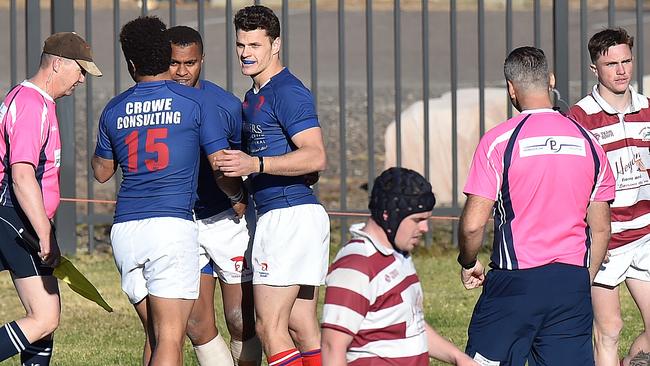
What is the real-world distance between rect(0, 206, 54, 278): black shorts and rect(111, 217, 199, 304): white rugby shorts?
2.42ft

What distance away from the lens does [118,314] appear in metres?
9.94

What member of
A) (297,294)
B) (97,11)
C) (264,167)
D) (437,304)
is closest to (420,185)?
(264,167)

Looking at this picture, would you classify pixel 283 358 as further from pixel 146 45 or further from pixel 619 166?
pixel 619 166

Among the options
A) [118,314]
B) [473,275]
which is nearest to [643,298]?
[473,275]

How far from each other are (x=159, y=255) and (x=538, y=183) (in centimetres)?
164

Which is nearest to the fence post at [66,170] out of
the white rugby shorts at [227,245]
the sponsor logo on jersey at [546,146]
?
the white rugby shorts at [227,245]

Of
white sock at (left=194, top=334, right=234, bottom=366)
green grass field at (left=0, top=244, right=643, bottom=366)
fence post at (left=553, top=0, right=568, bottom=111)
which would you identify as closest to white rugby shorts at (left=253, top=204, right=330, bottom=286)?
white sock at (left=194, top=334, right=234, bottom=366)

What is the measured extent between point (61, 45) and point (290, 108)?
113cm

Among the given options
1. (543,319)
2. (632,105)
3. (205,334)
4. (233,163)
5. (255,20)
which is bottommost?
(205,334)

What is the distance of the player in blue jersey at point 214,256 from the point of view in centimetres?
684

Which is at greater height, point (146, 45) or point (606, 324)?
point (146, 45)

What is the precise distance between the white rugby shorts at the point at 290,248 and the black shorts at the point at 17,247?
3.48ft

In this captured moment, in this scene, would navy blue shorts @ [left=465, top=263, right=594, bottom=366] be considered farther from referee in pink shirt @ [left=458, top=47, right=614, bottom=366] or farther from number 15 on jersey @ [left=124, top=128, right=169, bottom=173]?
number 15 on jersey @ [left=124, top=128, right=169, bottom=173]

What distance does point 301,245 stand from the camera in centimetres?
652
